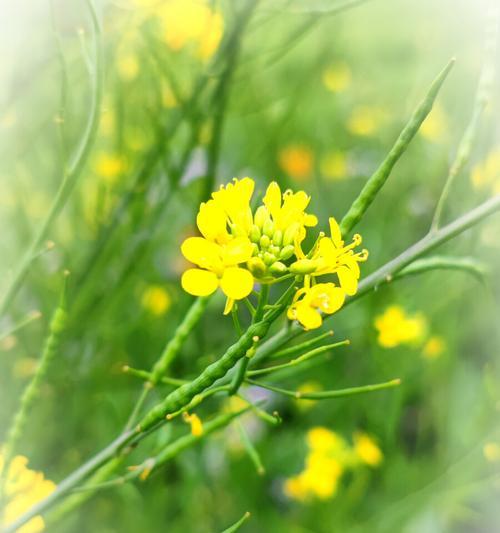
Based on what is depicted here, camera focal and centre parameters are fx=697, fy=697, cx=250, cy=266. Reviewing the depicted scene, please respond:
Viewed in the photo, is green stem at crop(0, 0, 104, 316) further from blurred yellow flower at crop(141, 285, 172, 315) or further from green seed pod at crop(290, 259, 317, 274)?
blurred yellow flower at crop(141, 285, 172, 315)

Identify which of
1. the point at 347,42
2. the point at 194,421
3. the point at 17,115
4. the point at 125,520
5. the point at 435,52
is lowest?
the point at 194,421

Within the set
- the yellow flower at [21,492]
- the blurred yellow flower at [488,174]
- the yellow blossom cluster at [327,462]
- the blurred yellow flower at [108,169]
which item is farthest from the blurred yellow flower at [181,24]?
the yellow flower at [21,492]

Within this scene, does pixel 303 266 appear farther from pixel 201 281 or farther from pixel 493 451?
pixel 493 451

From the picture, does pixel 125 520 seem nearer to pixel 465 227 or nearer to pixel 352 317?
pixel 352 317

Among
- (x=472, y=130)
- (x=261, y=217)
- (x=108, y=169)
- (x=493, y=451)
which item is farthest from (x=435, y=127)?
(x=261, y=217)

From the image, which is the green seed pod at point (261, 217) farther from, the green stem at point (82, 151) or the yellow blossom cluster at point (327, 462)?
the yellow blossom cluster at point (327, 462)

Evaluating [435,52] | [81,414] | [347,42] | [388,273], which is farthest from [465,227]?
[347,42]
